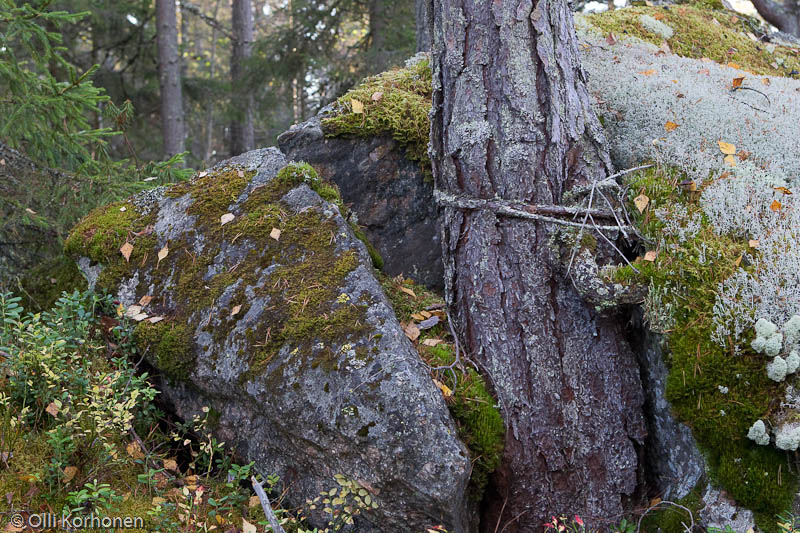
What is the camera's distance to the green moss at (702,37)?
5535mm

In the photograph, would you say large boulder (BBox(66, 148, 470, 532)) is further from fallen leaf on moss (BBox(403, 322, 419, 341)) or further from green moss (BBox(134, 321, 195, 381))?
fallen leaf on moss (BBox(403, 322, 419, 341))

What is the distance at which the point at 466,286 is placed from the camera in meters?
3.24

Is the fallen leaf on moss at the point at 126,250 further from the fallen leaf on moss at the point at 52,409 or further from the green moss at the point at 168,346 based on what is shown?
the fallen leaf on moss at the point at 52,409

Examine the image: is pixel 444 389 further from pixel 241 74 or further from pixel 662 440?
pixel 241 74

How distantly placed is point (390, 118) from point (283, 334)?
6.32 feet

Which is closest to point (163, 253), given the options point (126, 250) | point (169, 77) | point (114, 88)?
point (126, 250)

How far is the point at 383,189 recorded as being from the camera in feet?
13.7

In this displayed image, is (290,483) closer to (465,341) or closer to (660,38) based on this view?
(465,341)

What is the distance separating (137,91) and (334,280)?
11.0 metres

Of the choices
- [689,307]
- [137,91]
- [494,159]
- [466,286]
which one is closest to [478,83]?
[494,159]

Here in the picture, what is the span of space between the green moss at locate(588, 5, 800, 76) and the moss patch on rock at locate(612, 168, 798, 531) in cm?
326

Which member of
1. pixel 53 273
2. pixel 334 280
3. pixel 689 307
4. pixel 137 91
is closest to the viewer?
pixel 689 307

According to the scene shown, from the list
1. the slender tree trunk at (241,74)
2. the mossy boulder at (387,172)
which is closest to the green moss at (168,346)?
the mossy boulder at (387,172)

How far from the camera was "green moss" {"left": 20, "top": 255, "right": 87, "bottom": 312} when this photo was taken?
404 centimetres
